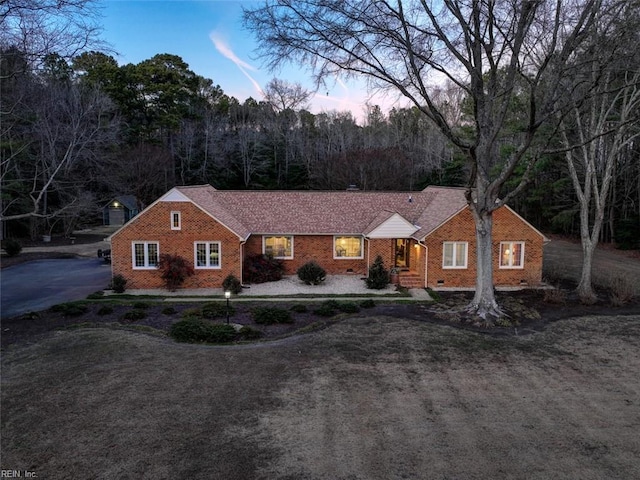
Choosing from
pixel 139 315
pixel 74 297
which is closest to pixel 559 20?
pixel 139 315

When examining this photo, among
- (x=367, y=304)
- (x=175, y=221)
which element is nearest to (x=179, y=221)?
(x=175, y=221)

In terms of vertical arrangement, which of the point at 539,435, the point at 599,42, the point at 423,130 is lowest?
the point at 539,435

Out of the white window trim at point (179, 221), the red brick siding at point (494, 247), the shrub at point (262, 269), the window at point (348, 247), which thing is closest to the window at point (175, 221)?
the white window trim at point (179, 221)

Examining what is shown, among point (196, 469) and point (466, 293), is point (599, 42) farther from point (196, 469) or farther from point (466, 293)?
point (196, 469)

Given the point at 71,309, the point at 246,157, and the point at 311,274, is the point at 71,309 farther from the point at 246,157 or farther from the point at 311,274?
the point at 246,157

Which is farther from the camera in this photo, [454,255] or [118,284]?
[454,255]

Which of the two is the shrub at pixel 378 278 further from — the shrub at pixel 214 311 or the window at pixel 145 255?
the window at pixel 145 255
